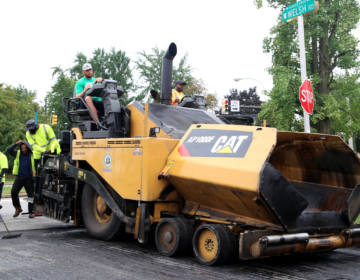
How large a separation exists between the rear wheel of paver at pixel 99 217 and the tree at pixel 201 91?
94.5ft

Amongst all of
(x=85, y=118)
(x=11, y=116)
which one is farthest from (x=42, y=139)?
(x=11, y=116)

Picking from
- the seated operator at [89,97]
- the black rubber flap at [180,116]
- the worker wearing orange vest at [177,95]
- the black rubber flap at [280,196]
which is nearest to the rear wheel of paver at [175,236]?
the black rubber flap at [280,196]

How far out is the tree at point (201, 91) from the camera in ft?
116

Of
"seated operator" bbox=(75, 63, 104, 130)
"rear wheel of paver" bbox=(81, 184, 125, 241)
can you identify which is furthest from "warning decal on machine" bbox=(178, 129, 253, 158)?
"seated operator" bbox=(75, 63, 104, 130)

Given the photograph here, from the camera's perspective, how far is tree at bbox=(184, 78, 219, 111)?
116ft

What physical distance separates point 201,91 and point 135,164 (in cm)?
3125

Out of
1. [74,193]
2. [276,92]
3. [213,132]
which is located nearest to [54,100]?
[276,92]

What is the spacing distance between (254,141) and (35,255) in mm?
3047

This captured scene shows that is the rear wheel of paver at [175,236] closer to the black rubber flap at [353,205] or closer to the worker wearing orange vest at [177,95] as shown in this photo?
the black rubber flap at [353,205]

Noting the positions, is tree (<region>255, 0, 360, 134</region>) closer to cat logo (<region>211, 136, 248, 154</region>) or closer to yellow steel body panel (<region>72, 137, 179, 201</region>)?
yellow steel body panel (<region>72, 137, 179, 201</region>)

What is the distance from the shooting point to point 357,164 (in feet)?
17.6

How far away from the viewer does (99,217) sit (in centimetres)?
649

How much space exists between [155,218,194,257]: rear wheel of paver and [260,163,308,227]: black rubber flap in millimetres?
1200

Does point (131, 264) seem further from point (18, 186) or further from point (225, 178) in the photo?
point (18, 186)
